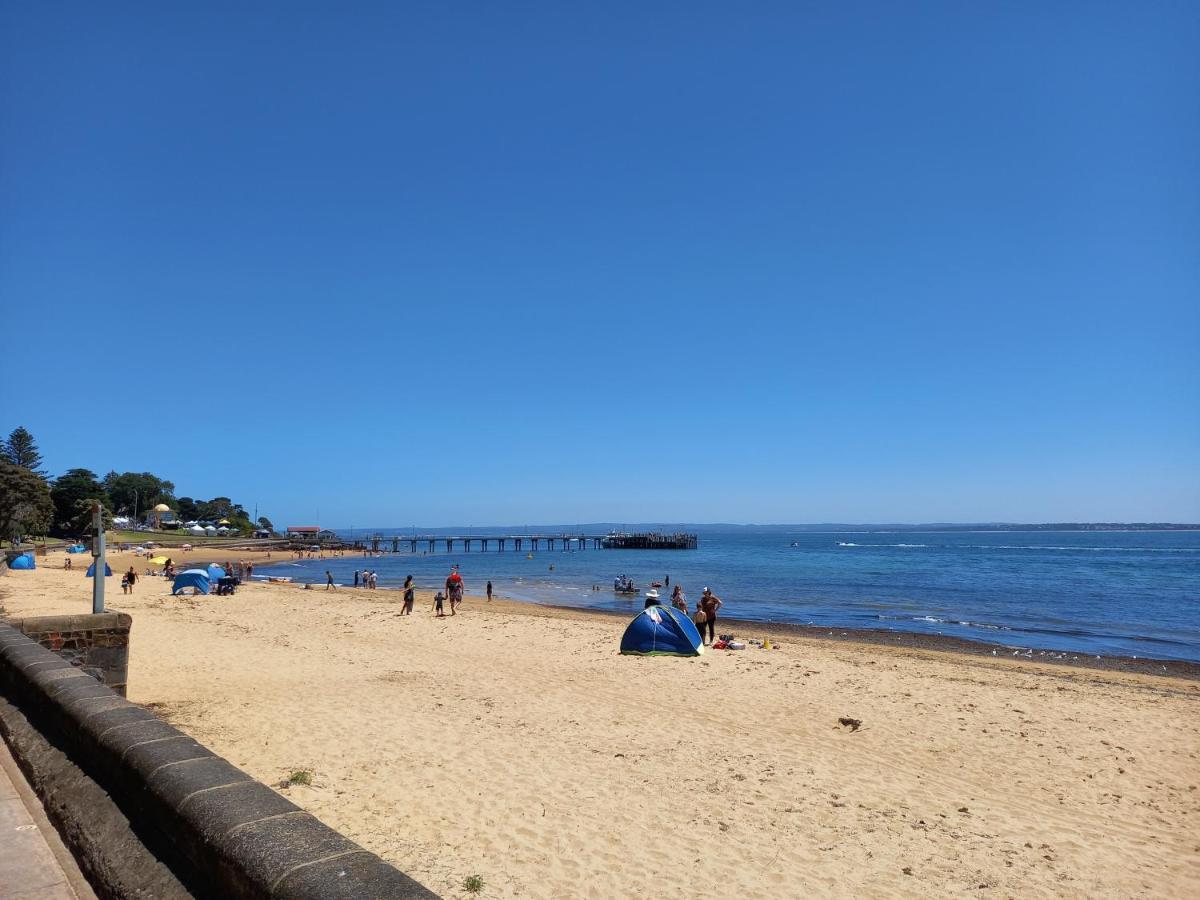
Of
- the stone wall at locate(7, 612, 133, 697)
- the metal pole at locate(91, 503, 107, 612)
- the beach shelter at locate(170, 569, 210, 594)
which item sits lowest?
the beach shelter at locate(170, 569, 210, 594)

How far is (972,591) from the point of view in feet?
139

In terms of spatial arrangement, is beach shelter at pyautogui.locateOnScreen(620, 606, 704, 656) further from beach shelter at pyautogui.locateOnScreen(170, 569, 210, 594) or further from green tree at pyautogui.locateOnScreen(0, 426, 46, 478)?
green tree at pyautogui.locateOnScreen(0, 426, 46, 478)

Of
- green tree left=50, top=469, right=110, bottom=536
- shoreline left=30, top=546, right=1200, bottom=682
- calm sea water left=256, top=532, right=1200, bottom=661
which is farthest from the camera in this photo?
green tree left=50, top=469, right=110, bottom=536

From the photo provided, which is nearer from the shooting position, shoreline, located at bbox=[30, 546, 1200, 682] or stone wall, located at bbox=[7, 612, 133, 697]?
stone wall, located at bbox=[7, 612, 133, 697]

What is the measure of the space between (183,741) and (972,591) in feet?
150

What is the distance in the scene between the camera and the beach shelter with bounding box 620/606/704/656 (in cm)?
1622

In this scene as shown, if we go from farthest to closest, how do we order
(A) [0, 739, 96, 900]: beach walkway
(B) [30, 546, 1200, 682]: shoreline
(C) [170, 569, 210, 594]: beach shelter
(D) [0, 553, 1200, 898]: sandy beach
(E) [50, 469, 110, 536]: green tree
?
(E) [50, 469, 110, 536]: green tree
(C) [170, 569, 210, 594]: beach shelter
(B) [30, 546, 1200, 682]: shoreline
(D) [0, 553, 1200, 898]: sandy beach
(A) [0, 739, 96, 900]: beach walkway

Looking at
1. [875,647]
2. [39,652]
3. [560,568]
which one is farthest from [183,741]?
[560,568]

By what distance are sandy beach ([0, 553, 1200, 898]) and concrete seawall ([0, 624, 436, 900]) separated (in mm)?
2618

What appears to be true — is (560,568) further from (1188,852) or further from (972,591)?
(1188,852)

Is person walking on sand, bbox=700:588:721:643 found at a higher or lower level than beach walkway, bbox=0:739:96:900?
lower

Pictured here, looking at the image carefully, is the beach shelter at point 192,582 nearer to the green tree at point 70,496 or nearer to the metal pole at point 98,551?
the metal pole at point 98,551

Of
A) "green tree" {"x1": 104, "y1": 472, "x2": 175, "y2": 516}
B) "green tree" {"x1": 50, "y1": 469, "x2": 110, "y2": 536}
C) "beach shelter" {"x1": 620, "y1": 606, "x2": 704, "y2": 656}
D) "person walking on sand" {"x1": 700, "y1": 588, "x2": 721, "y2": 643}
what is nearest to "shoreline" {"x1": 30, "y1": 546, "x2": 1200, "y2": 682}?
"person walking on sand" {"x1": 700, "y1": 588, "x2": 721, "y2": 643}

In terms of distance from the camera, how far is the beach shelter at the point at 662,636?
16219 millimetres
